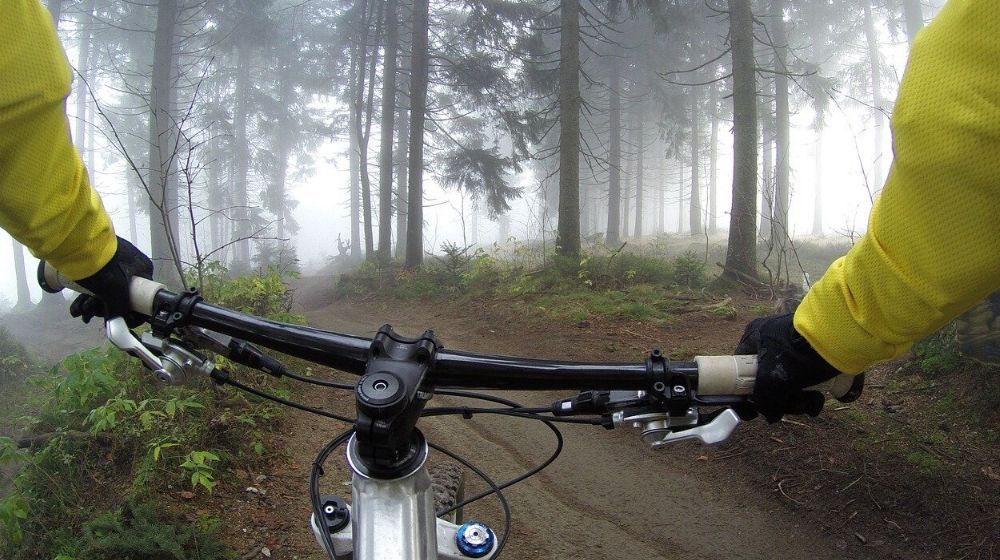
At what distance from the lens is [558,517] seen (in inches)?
169

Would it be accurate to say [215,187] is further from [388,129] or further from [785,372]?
[785,372]

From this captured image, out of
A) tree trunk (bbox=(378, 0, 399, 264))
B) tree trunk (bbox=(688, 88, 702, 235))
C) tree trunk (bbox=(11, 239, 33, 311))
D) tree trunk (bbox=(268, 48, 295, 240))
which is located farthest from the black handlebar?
tree trunk (bbox=(11, 239, 33, 311))

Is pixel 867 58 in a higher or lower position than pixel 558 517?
higher

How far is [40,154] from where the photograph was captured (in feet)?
3.87

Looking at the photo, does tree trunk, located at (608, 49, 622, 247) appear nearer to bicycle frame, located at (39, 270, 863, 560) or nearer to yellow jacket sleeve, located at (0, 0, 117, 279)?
bicycle frame, located at (39, 270, 863, 560)

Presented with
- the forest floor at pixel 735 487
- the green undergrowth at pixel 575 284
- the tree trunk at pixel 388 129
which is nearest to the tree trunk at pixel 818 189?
the tree trunk at pixel 388 129

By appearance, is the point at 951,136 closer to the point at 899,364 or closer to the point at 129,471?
the point at 129,471

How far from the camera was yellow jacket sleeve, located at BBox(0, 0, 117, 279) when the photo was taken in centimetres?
106

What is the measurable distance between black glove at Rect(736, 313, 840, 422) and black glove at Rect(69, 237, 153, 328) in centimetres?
166

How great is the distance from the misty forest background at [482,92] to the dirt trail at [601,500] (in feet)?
11.1

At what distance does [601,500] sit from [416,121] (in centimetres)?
1562

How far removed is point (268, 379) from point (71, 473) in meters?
2.18

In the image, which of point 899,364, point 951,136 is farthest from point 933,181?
point 899,364

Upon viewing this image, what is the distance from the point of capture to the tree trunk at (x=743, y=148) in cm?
1133
